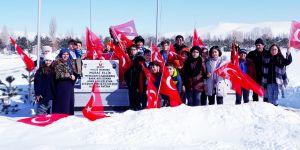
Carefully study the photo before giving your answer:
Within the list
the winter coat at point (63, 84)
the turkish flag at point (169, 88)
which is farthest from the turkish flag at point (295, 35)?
the winter coat at point (63, 84)

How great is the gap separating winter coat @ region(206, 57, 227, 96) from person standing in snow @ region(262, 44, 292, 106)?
3.18 feet

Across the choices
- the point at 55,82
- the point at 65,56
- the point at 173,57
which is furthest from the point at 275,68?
the point at 55,82

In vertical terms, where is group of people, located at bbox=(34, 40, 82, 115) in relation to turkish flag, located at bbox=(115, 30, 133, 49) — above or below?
below

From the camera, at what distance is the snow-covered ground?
499cm

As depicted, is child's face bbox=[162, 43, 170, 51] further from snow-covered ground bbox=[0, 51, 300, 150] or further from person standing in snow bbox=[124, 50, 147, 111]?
snow-covered ground bbox=[0, 51, 300, 150]

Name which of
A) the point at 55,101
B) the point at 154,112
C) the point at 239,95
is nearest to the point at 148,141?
the point at 154,112

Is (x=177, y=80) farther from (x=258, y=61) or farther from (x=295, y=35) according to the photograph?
(x=295, y=35)

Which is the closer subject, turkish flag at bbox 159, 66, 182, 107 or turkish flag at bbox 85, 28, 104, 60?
turkish flag at bbox 159, 66, 182, 107

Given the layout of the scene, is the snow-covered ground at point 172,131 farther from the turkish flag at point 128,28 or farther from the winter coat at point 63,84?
the turkish flag at point 128,28

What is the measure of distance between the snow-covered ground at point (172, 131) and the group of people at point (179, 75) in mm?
1174

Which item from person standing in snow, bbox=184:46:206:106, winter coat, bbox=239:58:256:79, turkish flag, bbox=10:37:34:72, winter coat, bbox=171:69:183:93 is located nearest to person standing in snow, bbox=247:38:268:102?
winter coat, bbox=239:58:256:79

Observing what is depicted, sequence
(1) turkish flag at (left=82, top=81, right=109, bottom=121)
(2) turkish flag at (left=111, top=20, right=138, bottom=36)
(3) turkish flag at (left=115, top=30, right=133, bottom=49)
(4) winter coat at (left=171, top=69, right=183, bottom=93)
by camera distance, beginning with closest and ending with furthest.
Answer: (1) turkish flag at (left=82, top=81, right=109, bottom=121)
(4) winter coat at (left=171, top=69, right=183, bottom=93)
(3) turkish flag at (left=115, top=30, right=133, bottom=49)
(2) turkish flag at (left=111, top=20, right=138, bottom=36)

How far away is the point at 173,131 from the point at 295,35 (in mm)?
4079

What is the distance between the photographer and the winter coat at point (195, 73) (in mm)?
7492
